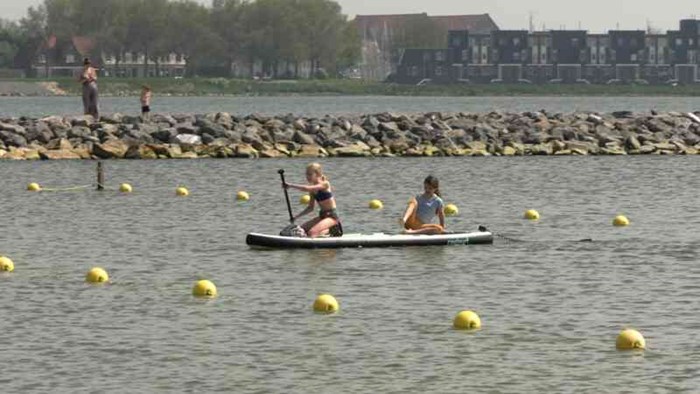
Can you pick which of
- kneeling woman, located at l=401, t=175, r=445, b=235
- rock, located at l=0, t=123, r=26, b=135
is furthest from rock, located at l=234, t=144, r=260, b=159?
kneeling woman, located at l=401, t=175, r=445, b=235

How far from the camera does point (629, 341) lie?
74.7ft

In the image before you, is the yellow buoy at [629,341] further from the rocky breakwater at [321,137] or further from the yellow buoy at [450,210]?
the rocky breakwater at [321,137]

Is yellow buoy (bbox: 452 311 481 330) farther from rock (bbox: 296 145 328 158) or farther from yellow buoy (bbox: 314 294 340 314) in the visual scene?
rock (bbox: 296 145 328 158)

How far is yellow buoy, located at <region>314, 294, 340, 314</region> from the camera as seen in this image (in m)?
26.1

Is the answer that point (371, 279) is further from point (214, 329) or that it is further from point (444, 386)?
point (444, 386)

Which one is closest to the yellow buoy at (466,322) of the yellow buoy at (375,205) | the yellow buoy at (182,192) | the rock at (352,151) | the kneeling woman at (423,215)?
the kneeling woman at (423,215)

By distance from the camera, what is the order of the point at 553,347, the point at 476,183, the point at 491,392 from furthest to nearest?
the point at 476,183 → the point at 553,347 → the point at 491,392

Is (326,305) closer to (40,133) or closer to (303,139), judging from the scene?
(303,139)

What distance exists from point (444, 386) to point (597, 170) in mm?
41273

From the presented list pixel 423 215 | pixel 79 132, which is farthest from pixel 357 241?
pixel 79 132

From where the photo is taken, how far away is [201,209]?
4538 cm

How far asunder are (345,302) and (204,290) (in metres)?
2.08

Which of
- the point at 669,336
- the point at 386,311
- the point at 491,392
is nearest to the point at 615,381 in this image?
the point at 491,392

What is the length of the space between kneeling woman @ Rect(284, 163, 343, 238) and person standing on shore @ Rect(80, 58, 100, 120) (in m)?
32.0
